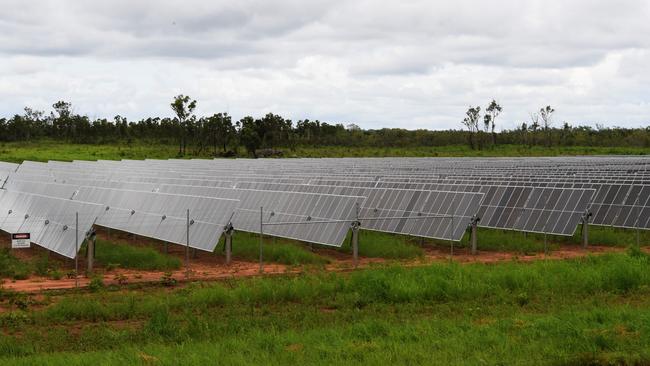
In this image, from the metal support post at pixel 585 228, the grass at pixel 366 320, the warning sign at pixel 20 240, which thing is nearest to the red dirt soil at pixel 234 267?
the metal support post at pixel 585 228

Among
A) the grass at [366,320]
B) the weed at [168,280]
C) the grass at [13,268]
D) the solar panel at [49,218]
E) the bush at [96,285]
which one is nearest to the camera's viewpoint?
the grass at [366,320]

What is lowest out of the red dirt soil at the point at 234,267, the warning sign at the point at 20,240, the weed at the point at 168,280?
the red dirt soil at the point at 234,267

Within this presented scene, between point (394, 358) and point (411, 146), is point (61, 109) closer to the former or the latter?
point (411, 146)

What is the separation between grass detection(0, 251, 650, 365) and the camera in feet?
36.8

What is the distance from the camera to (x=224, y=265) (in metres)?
22.2

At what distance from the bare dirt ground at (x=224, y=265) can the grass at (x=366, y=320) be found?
5.27 feet

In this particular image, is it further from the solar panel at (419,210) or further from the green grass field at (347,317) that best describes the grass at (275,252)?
the solar panel at (419,210)

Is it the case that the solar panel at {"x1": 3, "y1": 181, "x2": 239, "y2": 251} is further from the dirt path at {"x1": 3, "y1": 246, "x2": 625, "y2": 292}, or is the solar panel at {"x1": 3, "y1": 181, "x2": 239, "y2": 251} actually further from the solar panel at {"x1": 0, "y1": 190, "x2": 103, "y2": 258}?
the dirt path at {"x1": 3, "y1": 246, "x2": 625, "y2": 292}

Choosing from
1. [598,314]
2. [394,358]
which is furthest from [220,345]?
[598,314]

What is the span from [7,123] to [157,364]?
4723 inches

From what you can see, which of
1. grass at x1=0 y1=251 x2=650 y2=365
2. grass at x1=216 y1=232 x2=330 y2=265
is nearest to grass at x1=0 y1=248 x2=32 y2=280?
grass at x1=0 y1=251 x2=650 y2=365

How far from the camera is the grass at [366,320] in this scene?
1122 centimetres

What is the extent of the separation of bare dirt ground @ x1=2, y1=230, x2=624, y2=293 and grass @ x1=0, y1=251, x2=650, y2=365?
161 centimetres

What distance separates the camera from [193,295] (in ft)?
53.3
